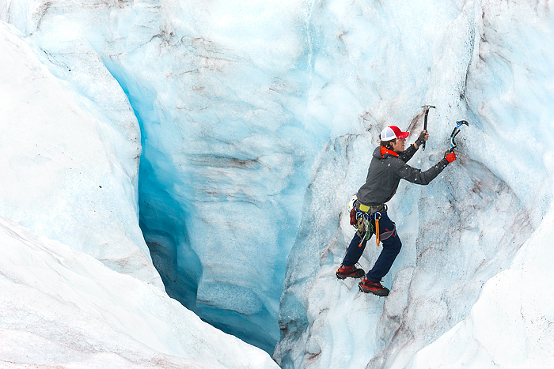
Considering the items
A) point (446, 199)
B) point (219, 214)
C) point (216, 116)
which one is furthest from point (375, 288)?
point (216, 116)

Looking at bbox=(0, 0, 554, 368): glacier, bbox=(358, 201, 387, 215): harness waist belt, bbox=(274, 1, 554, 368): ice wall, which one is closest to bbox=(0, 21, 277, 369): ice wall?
bbox=(0, 0, 554, 368): glacier

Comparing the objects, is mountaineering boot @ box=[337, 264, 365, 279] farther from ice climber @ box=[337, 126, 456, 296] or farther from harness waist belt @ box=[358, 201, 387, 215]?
harness waist belt @ box=[358, 201, 387, 215]

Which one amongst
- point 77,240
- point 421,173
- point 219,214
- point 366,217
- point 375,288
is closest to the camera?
point 421,173

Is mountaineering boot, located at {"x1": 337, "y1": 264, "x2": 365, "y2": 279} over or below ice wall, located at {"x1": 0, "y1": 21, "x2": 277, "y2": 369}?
below

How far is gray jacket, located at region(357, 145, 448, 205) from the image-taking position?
3814mm

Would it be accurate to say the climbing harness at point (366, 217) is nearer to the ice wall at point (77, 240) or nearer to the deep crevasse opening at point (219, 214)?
the ice wall at point (77, 240)

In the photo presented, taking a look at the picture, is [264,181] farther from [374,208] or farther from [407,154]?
[407,154]

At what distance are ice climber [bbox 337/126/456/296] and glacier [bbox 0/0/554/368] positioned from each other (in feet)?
0.75

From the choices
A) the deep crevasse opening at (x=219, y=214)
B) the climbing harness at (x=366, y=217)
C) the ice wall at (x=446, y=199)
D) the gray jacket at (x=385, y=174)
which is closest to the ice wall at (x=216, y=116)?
the deep crevasse opening at (x=219, y=214)

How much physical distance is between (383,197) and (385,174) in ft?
0.73

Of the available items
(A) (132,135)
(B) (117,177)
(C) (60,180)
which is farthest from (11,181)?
(A) (132,135)

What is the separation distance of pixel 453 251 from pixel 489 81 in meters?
1.40

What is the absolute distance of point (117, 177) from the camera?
5.27 metres

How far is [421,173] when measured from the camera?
3.65 meters
